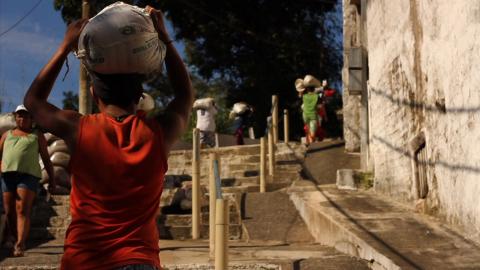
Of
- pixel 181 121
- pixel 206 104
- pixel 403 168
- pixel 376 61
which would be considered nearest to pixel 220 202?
pixel 181 121

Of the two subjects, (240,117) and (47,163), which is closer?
(47,163)

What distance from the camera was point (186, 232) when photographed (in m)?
7.53

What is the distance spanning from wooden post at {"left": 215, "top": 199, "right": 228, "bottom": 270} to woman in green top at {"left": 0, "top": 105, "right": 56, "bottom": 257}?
287 cm

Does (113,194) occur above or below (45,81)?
below

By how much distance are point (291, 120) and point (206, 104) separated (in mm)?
9360

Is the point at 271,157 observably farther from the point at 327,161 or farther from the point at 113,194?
the point at 113,194

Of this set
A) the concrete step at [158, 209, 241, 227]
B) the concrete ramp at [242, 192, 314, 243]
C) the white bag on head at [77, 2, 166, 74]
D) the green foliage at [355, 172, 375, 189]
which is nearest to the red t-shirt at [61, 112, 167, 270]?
the white bag on head at [77, 2, 166, 74]

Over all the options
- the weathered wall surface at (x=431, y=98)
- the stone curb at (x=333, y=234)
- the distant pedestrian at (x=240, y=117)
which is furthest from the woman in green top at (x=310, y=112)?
the stone curb at (x=333, y=234)

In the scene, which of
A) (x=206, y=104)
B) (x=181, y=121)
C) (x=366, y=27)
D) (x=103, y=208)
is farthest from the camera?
(x=206, y=104)

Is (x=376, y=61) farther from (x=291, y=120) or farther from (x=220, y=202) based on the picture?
(x=291, y=120)

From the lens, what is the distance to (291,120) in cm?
2117

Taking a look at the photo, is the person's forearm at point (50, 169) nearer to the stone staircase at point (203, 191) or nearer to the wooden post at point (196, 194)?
the wooden post at point (196, 194)

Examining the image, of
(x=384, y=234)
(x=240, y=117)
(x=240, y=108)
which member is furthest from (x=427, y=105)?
(x=240, y=117)

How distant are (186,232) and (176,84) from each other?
18.7 ft
